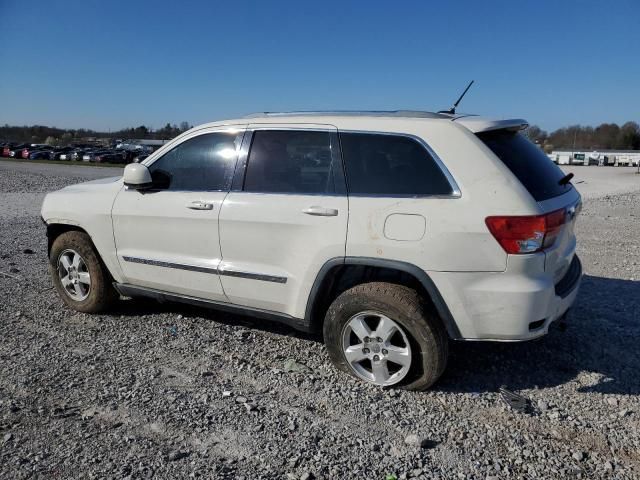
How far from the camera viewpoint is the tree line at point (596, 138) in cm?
10475

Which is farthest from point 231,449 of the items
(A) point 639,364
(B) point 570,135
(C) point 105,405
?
(B) point 570,135

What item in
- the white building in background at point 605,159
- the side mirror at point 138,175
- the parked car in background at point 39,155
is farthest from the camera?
the white building in background at point 605,159

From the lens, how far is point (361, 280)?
3.77 m

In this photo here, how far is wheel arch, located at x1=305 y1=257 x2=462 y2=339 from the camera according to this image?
3371 millimetres

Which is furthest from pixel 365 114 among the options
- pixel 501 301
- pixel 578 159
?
pixel 578 159

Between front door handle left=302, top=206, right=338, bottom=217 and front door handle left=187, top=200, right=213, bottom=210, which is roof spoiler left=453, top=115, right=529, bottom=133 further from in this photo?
front door handle left=187, top=200, right=213, bottom=210

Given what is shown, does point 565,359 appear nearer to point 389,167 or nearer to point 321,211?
point 389,167

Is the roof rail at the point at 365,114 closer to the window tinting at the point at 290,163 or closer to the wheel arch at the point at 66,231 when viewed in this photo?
the window tinting at the point at 290,163

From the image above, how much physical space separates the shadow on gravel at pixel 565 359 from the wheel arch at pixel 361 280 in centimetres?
70

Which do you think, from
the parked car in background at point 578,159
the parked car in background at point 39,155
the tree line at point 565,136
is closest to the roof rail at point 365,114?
the parked car in background at point 39,155

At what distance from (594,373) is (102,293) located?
4.15 m

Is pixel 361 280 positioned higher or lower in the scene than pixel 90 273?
higher

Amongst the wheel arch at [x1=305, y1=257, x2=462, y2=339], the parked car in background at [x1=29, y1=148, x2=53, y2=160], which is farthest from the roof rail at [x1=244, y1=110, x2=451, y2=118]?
the parked car in background at [x1=29, y1=148, x2=53, y2=160]

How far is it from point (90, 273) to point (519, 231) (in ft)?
12.2
